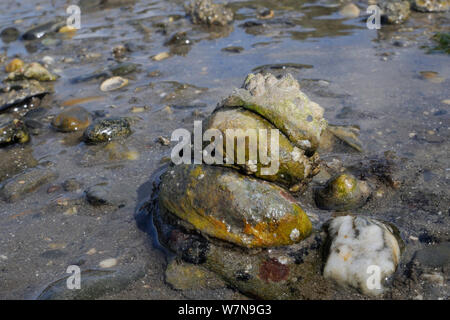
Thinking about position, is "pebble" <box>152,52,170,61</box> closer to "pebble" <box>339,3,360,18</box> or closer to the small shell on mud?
the small shell on mud

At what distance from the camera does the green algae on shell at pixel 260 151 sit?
322cm

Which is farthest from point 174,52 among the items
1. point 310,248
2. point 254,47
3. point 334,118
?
point 310,248

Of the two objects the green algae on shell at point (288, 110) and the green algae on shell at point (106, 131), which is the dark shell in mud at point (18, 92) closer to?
the green algae on shell at point (106, 131)

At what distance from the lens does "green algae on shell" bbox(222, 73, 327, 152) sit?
332 cm

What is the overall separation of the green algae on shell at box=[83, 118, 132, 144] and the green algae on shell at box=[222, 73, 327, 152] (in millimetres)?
2026

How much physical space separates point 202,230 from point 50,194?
72.8 inches

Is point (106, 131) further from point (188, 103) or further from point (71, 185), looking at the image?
point (188, 103)

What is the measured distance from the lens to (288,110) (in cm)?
332

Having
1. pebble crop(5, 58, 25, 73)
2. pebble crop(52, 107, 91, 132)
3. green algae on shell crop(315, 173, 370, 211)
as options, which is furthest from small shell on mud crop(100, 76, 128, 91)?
green algae on shell crop(315, 173, 370, 211)

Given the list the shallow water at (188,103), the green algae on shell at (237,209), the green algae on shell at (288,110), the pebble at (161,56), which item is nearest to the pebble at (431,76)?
the shallow water at (188,103)

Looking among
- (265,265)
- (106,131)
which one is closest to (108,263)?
(265,265)

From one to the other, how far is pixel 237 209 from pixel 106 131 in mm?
2511

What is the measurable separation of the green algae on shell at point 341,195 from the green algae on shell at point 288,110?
38cm
